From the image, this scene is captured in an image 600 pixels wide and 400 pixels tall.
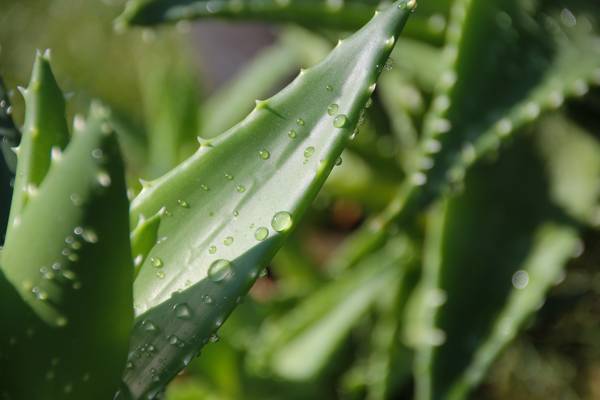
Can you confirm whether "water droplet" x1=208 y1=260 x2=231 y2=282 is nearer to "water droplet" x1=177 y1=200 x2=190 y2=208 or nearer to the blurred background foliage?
"water droplet" x1=177 y1=200 x2=190 y2=208

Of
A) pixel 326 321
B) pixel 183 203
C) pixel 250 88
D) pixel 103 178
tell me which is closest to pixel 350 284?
pixel 326 321

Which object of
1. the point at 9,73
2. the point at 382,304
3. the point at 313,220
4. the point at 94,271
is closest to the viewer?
the point at 94,271

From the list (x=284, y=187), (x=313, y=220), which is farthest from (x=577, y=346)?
(x=284, y=187)

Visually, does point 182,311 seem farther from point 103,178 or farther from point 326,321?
point 326,321

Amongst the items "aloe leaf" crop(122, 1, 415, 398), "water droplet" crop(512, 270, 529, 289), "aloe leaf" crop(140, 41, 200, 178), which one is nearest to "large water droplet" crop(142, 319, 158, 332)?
"aloe leaf" crop(122, 1, 415, 398)

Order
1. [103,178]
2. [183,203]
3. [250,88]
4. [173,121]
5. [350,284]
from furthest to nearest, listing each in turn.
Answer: [250,88] < [173,121] < [350,284] < [183,203] < [103,178]

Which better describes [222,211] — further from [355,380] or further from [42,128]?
[355,380]
